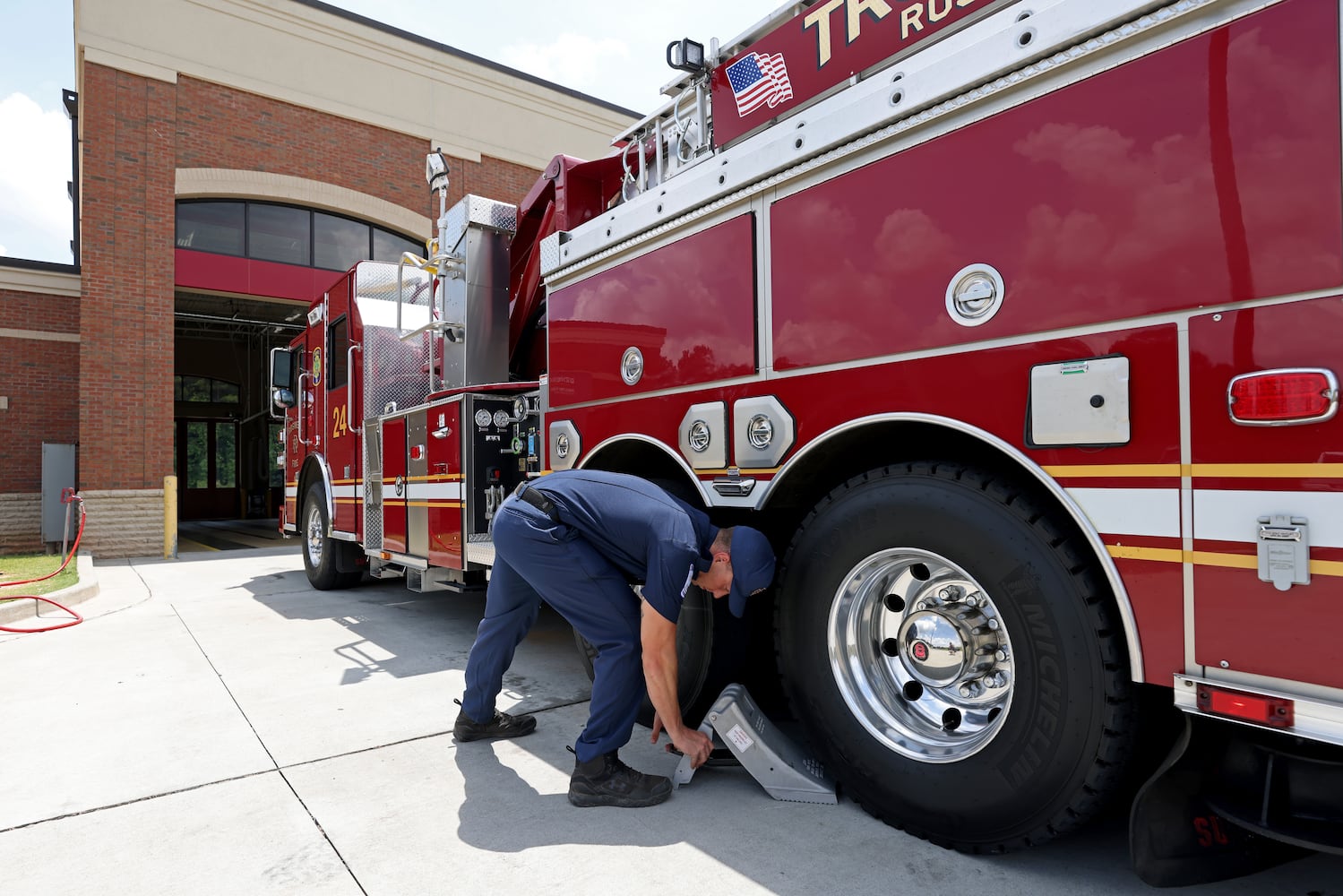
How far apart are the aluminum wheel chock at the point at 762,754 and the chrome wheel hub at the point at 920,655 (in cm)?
38

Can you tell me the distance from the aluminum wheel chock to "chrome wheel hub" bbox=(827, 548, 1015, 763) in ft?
1.24

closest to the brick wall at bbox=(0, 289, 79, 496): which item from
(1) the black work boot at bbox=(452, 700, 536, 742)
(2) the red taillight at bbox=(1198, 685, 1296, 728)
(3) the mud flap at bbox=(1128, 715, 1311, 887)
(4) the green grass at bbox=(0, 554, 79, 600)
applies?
(4) the green grass at bbox=(0, 554, 79, 600)

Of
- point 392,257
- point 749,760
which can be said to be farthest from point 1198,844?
point 392,257

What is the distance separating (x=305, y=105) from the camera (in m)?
13.2

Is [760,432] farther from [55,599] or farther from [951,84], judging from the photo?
[55,599]

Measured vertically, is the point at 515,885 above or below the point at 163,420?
below

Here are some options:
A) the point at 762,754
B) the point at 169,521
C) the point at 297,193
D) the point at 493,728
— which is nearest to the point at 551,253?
the point at 493,728

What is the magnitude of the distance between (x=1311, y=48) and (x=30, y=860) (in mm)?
3898

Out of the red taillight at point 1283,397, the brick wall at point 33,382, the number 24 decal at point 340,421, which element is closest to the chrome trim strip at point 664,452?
the red taillight at point 1283,397

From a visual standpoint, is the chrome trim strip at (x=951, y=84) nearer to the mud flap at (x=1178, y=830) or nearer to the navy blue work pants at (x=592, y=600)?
the navy blue work pants at (x=592, y=600)

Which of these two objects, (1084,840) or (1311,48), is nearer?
(1311,48)

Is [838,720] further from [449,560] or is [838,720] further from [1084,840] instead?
[449,560]

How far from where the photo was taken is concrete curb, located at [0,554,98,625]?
6.00 metres

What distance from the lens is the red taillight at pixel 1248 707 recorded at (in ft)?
5.48
